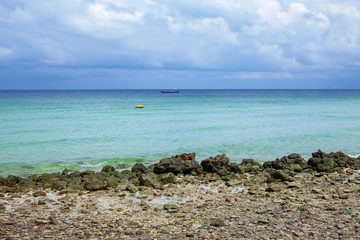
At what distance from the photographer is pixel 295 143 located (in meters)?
23.0

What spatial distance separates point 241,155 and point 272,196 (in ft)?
26.8

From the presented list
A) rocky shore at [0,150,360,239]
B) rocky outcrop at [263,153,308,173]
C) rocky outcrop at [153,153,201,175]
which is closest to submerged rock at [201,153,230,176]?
rocky shore at [0,150,360,239]

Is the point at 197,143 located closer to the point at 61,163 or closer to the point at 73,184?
the point at 61,163

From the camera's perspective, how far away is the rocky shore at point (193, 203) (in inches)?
307

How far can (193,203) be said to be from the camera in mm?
10258

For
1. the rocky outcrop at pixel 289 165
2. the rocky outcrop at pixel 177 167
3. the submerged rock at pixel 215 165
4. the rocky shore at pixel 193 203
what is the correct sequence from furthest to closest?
1. the rocky outcrop at pixel 289 165
2. the submerged rock at pixel 215 165
3. the rocky outcrop at pixel 177 167
4. the rocky shore at pixel 193 203

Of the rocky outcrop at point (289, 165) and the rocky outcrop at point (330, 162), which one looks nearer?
the rocky outcrop at point (330, 162)

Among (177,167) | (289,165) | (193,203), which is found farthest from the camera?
(289,165)

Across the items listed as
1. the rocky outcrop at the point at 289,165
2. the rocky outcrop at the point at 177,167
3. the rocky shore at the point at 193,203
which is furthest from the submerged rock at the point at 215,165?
the rocky outcrop at the point at 289,165

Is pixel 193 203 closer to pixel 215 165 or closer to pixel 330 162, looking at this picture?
pixel 215 165

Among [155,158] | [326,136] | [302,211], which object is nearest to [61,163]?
[155,158]

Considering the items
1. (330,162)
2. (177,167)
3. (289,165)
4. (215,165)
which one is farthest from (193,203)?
(330,162)

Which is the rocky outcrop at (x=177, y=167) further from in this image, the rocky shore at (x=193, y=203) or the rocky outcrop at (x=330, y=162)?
the rocky outcrop at (x=330, y=162)

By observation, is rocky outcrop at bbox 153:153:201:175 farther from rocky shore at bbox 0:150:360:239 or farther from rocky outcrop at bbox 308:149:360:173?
rocky outcrop at bbox 308:149:360:173
